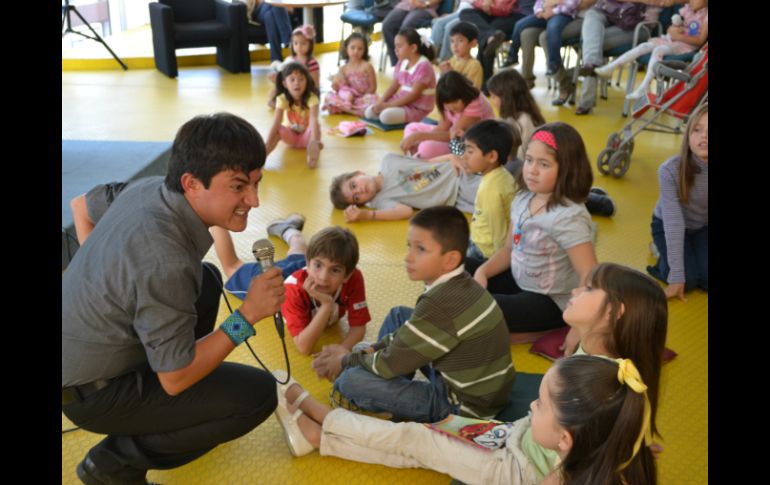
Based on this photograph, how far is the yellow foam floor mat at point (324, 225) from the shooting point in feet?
6.66

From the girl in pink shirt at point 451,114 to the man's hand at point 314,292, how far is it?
6.60 feet

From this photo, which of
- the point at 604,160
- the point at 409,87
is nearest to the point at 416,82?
the point at 409,87

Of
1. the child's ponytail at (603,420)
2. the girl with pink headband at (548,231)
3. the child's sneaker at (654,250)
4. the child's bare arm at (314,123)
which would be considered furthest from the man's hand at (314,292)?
the child's bare arm at (314,123)

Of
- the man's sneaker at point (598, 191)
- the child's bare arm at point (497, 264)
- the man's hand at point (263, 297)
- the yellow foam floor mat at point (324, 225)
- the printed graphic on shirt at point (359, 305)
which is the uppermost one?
the man's hand at point (263, 297)

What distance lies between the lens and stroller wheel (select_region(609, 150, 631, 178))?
14.2 ft

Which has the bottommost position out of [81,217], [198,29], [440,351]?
[440,351]

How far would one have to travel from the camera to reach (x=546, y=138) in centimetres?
254

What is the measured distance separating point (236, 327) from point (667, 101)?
3452 mm

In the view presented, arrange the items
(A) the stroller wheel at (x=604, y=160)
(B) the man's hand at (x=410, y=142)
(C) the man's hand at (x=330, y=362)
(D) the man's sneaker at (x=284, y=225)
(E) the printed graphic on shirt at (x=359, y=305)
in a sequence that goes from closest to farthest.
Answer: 1. (C) the man's hand at (x=330, y=362)
2. (E) the printed graphic on shirt at (x=359, y=305)
3. (D) the man's sneaker at (x=284, y=225)
4. (A) the stroller wheel at (x=604, y=160)
5. (B) the man's hand at (x=410, y=142)

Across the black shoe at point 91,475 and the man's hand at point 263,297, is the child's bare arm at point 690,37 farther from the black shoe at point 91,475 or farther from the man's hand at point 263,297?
the black shoe at point 91,475

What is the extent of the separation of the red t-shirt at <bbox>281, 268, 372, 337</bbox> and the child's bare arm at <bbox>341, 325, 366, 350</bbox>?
0.6 inches

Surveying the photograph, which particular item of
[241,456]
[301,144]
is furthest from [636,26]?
[241,456]

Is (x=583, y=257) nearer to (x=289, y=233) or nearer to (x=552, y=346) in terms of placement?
(x=552, y=346)
